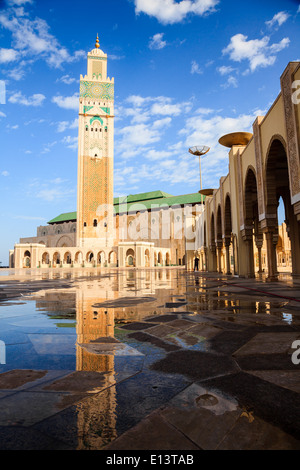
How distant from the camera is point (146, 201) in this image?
69.2 metres

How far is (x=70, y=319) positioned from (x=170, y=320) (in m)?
1.29

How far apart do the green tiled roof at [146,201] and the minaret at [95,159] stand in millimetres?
13487

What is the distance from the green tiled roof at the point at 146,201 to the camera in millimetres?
63953

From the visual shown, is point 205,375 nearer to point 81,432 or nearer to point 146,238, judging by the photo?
point 81,432

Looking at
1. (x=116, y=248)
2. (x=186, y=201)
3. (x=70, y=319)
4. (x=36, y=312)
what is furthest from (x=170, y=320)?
(x=186, y=201)

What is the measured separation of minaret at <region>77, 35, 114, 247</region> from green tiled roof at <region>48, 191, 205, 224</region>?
1349 cm

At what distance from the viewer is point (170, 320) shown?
351 centimetres

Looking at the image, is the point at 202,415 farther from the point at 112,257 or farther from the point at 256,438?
the point at 112,257

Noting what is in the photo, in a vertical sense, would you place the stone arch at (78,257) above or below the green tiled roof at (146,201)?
below

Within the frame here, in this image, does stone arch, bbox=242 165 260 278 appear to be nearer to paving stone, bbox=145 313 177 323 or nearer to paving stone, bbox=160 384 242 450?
paving stone, bbox=145 313 177 323

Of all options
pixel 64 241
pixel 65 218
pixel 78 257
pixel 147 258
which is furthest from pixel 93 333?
pixel 65 218

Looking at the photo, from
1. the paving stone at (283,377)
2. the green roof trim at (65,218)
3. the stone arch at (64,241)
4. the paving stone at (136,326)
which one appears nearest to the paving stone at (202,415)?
the paving stone at (283,377)

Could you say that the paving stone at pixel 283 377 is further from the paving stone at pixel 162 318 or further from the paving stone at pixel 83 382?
the paving stone at pixel 162 318

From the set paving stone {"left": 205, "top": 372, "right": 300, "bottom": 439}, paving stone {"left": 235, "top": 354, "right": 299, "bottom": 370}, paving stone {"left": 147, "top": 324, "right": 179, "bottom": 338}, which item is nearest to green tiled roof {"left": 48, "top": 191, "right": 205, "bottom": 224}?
paving stone {"left": 147, "top": 324, "right": 179, "bottom": 338}
